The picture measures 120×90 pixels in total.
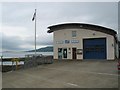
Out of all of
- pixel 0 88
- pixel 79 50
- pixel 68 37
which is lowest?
pixel 0 88

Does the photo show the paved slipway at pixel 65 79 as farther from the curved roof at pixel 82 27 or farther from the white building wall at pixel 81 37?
the curved roof at pixel 82 27

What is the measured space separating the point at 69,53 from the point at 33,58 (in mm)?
9482

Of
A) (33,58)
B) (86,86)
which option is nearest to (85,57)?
(33,58)

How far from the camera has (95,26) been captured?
32.3 m

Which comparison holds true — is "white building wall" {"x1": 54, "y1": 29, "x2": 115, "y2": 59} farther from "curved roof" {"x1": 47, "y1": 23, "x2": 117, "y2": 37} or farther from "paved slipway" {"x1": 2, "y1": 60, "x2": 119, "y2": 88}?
"paved slipway" {"x1": 2, "y1": 60, "x2": 119, "y2": 88}

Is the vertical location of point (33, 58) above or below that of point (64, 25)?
below

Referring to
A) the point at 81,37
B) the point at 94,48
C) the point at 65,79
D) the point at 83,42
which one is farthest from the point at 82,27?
the point at 65,79

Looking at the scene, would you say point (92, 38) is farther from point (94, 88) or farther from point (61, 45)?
point (94, 88)

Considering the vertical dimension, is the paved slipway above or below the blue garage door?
below

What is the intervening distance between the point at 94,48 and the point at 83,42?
199 centimetres

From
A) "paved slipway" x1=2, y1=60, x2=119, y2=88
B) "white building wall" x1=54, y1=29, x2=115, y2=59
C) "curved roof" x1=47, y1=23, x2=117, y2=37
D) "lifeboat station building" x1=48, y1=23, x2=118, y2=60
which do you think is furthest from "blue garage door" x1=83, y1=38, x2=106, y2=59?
"paved slipway" x1=2, y1=60, x2=119, y2=88

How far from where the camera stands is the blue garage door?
105 feet

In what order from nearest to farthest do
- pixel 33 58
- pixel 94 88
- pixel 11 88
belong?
pixel 94 88, pixel 11 88, pixel 33 58

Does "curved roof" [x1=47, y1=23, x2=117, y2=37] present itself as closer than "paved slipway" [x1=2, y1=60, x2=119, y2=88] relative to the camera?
No
